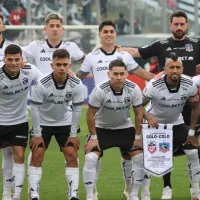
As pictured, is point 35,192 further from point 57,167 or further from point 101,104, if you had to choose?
point 57,167

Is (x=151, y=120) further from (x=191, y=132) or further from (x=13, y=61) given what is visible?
(x=13, y=61)

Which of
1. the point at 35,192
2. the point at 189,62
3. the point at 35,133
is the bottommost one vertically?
the point at 35,192

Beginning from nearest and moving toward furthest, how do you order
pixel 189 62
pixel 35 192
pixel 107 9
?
1. pixel 35 192
2. pixel 189 62
3. pixel 107 9

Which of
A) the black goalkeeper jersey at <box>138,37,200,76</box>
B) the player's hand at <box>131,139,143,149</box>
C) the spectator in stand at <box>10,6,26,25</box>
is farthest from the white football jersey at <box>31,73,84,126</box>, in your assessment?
the spectator in stand at <box>10,6,26,25</box>

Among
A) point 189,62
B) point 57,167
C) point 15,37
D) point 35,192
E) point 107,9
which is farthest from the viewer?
point 107,9

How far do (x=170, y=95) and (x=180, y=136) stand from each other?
63 cm

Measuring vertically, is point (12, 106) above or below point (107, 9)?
below

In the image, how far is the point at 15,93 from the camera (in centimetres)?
1241

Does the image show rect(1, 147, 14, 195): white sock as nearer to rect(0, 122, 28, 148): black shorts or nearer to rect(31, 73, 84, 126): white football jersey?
rect(0, 122, 28, 148): black shorts

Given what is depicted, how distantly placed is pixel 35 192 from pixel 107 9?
2045cm

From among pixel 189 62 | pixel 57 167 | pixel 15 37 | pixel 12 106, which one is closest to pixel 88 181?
pixel 12 106

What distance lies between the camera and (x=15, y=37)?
2900cm

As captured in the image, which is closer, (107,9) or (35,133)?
(35,133)

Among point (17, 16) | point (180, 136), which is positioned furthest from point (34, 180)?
point (17, 16)
